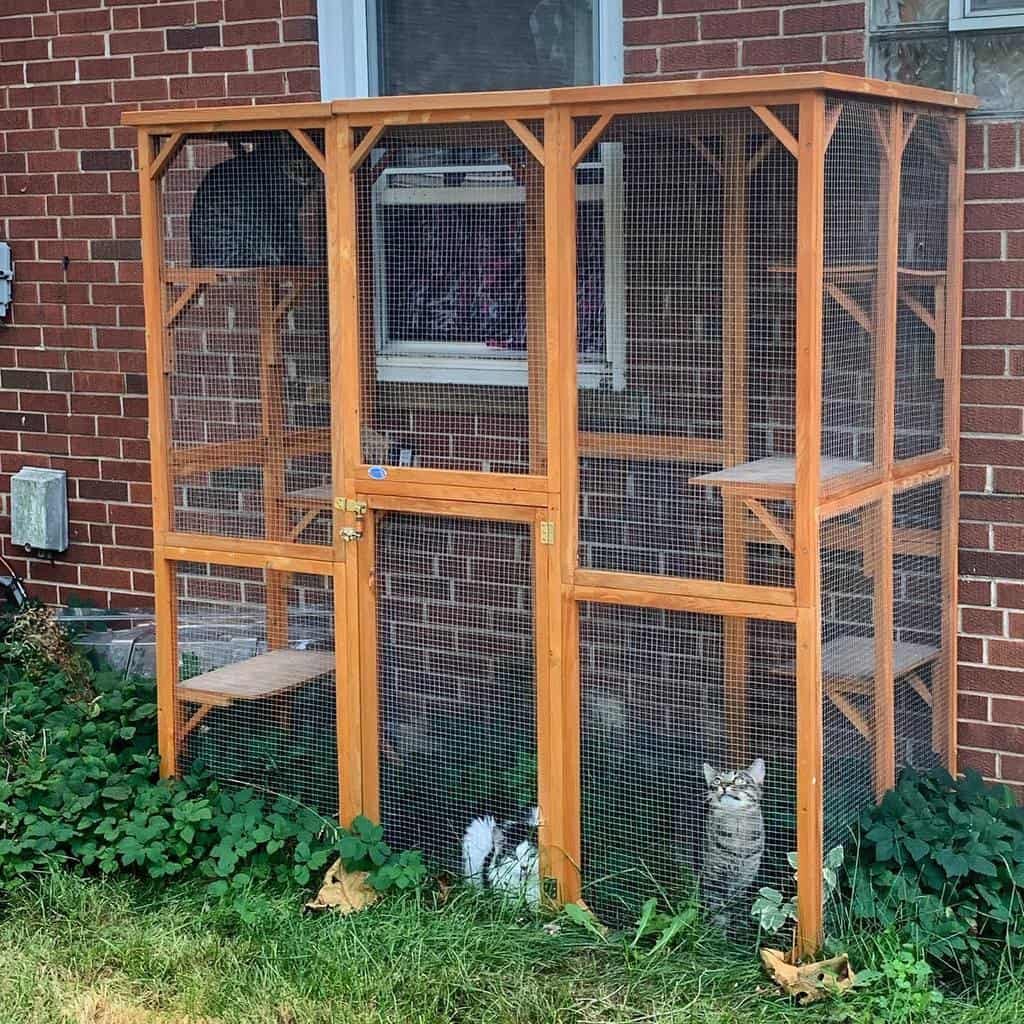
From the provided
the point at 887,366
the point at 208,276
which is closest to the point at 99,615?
the point at 208,276

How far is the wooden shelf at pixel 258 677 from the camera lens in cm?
503

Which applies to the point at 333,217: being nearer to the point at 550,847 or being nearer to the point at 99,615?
the point at 550,847

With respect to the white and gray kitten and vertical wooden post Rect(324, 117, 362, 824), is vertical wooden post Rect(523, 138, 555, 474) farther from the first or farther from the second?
the white and gray kitten

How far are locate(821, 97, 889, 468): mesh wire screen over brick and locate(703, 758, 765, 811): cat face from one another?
853mm

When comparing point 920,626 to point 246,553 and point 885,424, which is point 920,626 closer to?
point 885,424

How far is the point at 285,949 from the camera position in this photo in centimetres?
445

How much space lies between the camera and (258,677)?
5.11 meters

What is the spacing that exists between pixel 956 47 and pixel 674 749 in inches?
88.5

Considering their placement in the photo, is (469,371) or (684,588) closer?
(684,588)

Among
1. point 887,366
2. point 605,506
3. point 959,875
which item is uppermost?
point 887,366

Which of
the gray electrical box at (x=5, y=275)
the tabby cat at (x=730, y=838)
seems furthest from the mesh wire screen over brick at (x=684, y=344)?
the gray electrical box at (x=5, y=275)

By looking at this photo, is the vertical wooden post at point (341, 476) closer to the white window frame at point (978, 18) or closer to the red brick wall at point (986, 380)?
the red brick wall at point (986, 380)

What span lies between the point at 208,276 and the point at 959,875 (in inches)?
113

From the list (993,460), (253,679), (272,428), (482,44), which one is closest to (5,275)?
(272,428)
